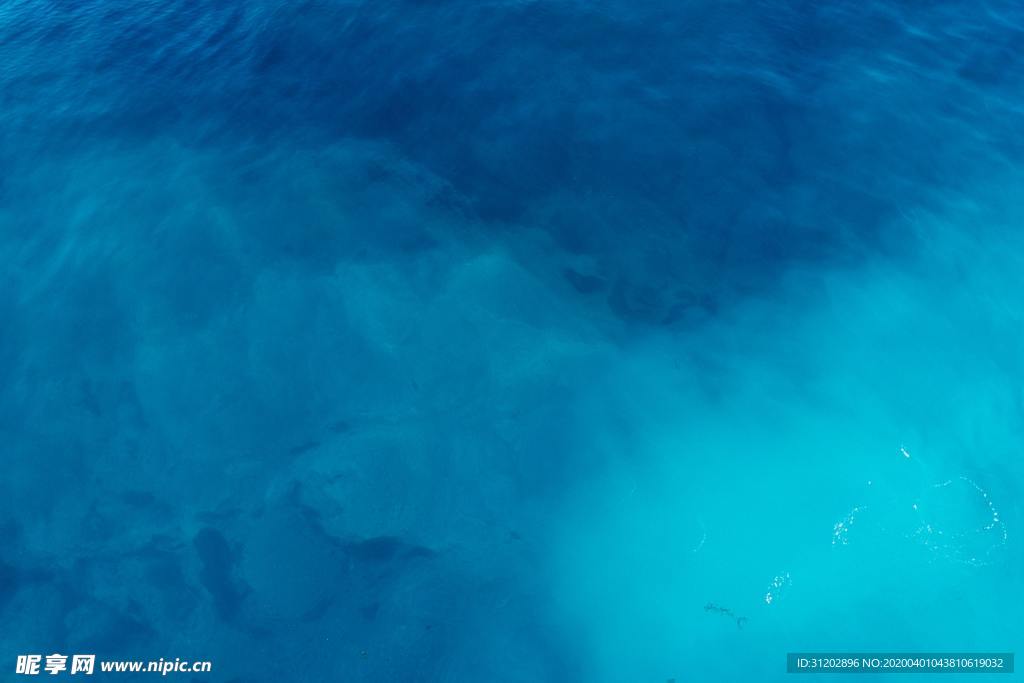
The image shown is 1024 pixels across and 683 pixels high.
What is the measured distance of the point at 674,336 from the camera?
183 feet

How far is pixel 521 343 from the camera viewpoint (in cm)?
5553

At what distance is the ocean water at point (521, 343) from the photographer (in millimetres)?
44031

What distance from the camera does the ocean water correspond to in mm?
44031

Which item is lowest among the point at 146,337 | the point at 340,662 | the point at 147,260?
the point at 340,662

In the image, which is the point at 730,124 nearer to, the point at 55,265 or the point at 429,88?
the point at 429,88

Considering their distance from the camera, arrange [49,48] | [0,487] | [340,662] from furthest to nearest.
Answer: [49,48] < [0,487] < [340,662]

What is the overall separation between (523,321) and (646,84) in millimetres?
35853

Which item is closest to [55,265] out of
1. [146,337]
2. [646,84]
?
[146,337]

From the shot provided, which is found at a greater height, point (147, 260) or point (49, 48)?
point (49, 48)

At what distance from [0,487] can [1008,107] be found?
103m

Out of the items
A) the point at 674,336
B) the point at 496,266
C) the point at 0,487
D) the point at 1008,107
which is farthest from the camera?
the point at 1008,107

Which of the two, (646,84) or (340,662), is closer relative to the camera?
(340,662)

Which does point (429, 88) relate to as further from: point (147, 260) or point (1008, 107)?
point (1008, 107)

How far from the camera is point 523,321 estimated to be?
2239 inches
